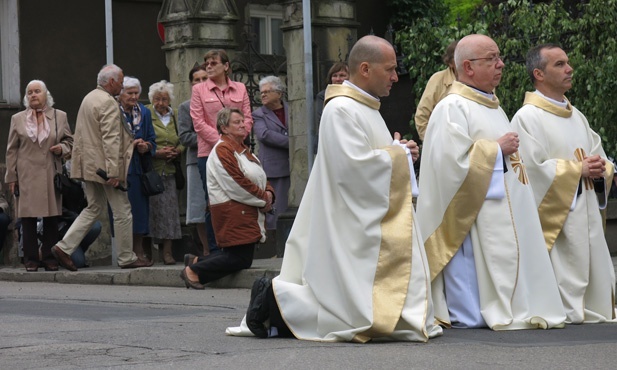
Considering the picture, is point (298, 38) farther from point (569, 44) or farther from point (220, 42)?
point (569, 44)

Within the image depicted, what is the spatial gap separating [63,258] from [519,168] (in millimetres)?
6518

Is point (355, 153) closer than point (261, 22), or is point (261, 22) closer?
point (355, 153)

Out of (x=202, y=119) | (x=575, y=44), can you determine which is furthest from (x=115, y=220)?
A: (x=575, y=44)

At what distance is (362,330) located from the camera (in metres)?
8.73

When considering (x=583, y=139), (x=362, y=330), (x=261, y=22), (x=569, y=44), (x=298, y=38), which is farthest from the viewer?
(x=261, y=22)

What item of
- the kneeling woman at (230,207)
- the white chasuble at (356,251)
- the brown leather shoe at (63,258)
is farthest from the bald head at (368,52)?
the brown leather shoe at (63,258)

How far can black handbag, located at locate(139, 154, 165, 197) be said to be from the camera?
49.9ft

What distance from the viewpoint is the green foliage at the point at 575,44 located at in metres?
14.6

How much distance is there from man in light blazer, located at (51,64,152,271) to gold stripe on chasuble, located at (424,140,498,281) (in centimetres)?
575

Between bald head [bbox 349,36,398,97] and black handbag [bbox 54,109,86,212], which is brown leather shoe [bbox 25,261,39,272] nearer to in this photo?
black handbag [bbox 54,109,86,212]

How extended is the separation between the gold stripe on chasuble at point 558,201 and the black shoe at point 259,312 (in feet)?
7.62

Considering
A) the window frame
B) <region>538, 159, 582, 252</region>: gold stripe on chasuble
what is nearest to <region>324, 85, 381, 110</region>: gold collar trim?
<region>538, 159, 582, 252</region>: gold stripe on chasuble

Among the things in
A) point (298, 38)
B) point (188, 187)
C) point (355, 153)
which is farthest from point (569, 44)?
point (355, 153)

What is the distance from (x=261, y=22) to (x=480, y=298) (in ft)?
58.5
